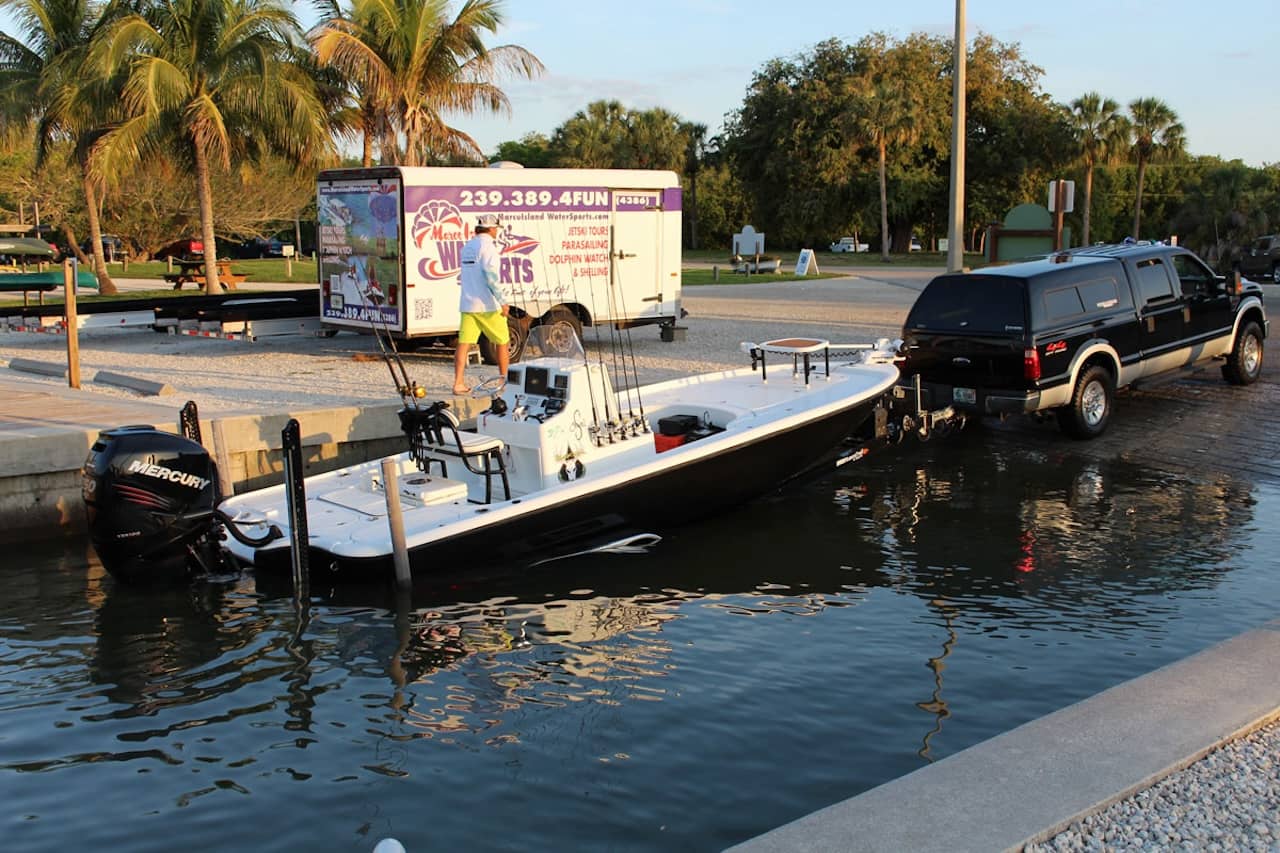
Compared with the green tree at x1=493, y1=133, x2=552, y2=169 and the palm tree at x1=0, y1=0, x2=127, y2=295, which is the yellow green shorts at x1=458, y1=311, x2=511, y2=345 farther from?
the green tree at x1=493, y1=133, x2=552, y2=169

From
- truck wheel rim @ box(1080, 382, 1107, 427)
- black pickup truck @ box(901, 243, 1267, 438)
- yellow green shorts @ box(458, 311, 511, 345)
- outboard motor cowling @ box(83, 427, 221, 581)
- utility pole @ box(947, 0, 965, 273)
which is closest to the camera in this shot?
outboard motor cowling @ box(83, 427, 221, 581)

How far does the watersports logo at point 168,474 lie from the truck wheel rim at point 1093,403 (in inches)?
319

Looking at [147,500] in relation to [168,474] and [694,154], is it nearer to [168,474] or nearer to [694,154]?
[168,474]

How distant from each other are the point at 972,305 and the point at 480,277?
4.85 metres

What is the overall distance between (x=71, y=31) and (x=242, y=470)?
64.8 feet

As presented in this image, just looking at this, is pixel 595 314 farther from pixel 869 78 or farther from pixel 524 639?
pixel 869 78

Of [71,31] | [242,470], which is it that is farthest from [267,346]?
[71,31]

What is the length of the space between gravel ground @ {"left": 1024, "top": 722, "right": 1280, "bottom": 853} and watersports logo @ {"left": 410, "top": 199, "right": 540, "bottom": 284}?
37.3 ft

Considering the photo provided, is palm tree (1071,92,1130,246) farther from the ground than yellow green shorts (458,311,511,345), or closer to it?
farther from the ground

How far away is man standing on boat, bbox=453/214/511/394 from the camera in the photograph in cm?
1214

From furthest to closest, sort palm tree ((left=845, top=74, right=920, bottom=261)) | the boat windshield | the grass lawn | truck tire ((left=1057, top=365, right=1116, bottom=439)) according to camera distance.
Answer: palm tree ((left=845, top=74, right=920, bottom=261)) → the grass lawn → truck tire ((left=1057, top=365, right=1116, bottom=439)) → the boat windshield

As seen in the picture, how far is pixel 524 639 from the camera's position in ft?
23.4

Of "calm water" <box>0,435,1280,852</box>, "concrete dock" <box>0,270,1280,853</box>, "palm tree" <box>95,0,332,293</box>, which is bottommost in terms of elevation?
"calm water" <box>0,435,1280,852</box>

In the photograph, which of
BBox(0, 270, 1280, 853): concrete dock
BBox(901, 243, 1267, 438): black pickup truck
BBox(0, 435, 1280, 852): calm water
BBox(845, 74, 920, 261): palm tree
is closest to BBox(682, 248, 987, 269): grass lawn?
BBox(845, 74, 920, 261): palm tree
